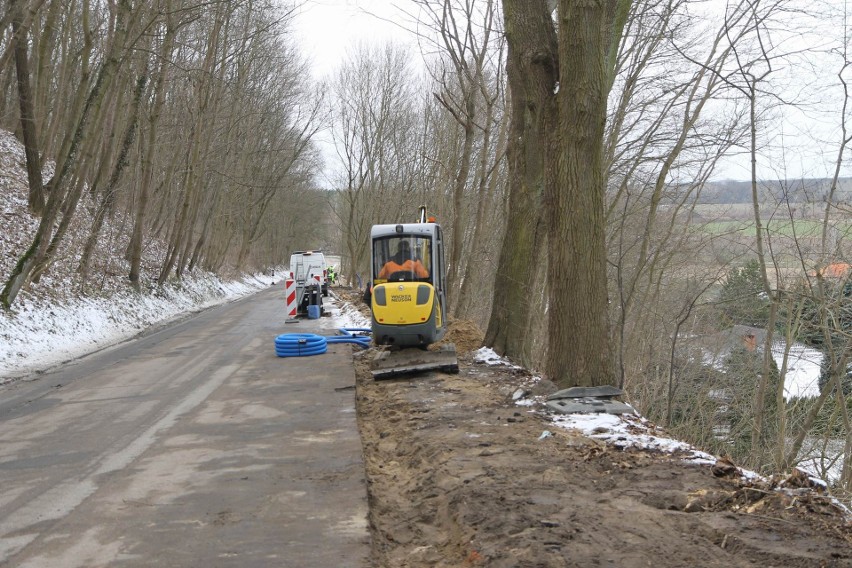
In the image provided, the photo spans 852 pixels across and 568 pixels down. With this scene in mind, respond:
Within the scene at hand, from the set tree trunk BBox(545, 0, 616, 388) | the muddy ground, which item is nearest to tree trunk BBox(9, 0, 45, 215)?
tree trunk BBox(545, 0, 616, 388)

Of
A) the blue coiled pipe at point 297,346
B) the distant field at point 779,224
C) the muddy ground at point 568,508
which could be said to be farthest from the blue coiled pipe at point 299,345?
the distant field at point 779,224

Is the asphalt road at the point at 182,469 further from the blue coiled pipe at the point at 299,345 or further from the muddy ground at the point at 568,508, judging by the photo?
the blue coiled pipe at the point at 299,345

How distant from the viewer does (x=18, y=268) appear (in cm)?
1548

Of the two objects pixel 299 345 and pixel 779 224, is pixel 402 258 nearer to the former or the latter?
pixel 299 345

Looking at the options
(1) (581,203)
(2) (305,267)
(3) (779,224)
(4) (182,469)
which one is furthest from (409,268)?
(2) (305,267)

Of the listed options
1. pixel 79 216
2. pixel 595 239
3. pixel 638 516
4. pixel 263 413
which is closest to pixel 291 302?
pixel 79 216

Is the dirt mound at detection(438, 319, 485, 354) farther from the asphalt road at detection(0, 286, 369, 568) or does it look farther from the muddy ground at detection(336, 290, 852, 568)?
the muddy ground at detection(336, 290, 852, 568)

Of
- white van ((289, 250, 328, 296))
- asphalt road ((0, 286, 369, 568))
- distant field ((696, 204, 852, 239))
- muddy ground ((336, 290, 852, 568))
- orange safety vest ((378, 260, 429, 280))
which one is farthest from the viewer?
white van ((289, 250, 328, 296))

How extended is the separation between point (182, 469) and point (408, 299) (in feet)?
18.5

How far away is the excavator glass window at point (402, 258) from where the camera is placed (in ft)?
40.4

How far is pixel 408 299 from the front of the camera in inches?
460

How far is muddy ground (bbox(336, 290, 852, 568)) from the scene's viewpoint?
4.29 m

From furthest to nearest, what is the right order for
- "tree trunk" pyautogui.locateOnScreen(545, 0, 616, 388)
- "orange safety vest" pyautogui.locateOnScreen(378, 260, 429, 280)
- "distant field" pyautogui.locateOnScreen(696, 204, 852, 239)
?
1. "orange safety vest" pyautogui.locateOnScreen(378, 260, 429, 280)
2. "distant field" pyautogui.locateOnScreen(696, 204, 852, 239)
3. "tree trunk" pyautogui.locateOnScreen(545, 0, 616, 388)

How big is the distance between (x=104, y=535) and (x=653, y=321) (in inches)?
847
